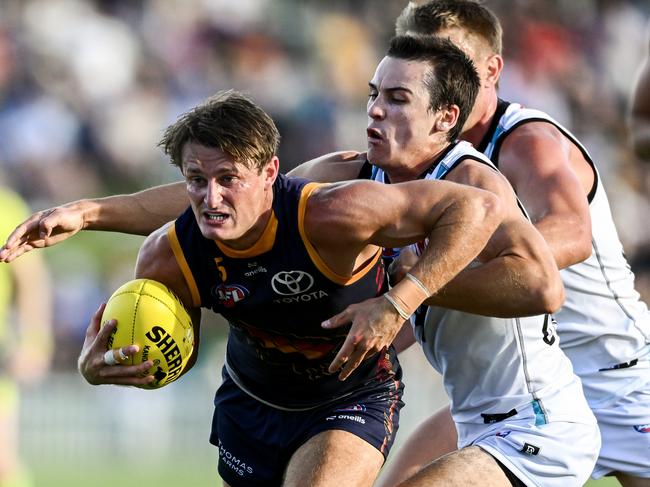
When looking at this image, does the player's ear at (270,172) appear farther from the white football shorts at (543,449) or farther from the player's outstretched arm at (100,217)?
the white football shorts at (543,449)

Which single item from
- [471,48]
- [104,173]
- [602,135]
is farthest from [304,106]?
[471,48]

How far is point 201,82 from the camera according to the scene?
15.5 metres

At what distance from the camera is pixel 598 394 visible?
588cm

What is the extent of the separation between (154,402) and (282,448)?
7875 millimetres

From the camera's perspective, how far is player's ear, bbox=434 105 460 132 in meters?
5.58

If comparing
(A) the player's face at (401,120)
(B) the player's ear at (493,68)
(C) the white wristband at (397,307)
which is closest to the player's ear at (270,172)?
(A) the player's face at (401,120)

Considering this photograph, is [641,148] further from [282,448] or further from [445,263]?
[282,448]

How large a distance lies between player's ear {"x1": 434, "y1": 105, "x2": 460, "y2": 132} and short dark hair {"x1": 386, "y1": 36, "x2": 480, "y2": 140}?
0.7 inches

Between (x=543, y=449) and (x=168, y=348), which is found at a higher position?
(x=168, y=348)

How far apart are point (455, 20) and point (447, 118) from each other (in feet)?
3.53

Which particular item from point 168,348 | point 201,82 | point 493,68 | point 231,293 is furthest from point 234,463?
point 201,82

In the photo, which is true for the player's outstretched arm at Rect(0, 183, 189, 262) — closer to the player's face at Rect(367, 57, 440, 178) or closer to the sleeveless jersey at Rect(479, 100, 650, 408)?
the player's face at Rect(367, 57, 440, 178)

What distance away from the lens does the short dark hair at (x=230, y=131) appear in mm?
4887

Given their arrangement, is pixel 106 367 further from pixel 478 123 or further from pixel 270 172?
pixel 478 123
